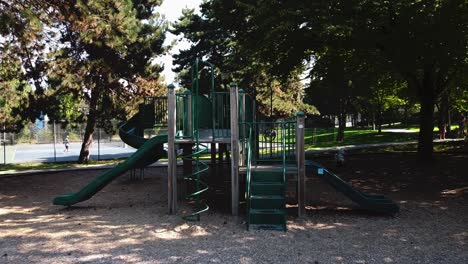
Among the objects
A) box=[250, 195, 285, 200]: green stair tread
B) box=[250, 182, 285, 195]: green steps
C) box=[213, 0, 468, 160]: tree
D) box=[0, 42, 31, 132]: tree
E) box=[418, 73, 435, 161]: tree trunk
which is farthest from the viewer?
box=[0, 42, 31, 132]: tree

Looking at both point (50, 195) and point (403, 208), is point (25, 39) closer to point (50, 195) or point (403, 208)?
point (50, 195)

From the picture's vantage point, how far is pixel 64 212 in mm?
9023

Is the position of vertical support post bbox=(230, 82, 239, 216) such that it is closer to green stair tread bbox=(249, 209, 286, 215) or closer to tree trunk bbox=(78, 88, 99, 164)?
green stair tread bbox=(249, 209, 286, 215)

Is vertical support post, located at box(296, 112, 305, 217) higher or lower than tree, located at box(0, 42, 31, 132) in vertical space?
lower

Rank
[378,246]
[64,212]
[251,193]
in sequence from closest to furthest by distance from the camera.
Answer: [378,246] → [251,193] → [64,212]

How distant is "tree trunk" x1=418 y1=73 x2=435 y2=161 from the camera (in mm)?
16469

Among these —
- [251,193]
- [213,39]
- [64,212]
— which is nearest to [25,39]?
[64,212]

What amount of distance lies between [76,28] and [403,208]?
1289 centimetres

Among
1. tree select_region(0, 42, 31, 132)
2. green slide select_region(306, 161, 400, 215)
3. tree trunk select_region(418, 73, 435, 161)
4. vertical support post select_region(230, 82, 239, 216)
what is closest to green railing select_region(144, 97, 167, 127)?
vertical support post select_region(230, 82, 239, 216)

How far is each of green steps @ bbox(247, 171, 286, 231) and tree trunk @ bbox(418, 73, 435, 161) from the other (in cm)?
1103

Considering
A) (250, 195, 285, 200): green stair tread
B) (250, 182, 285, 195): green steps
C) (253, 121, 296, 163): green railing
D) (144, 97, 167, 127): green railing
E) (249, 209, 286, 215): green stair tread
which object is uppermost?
(144, 97, 167, 127): green railing

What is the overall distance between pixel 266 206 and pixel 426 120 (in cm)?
1204

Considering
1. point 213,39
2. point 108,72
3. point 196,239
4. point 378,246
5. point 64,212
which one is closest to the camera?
point 378,246

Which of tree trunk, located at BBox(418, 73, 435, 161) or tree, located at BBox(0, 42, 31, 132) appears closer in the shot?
tree trunk, located at BBox(418, 73, 435, 161)
